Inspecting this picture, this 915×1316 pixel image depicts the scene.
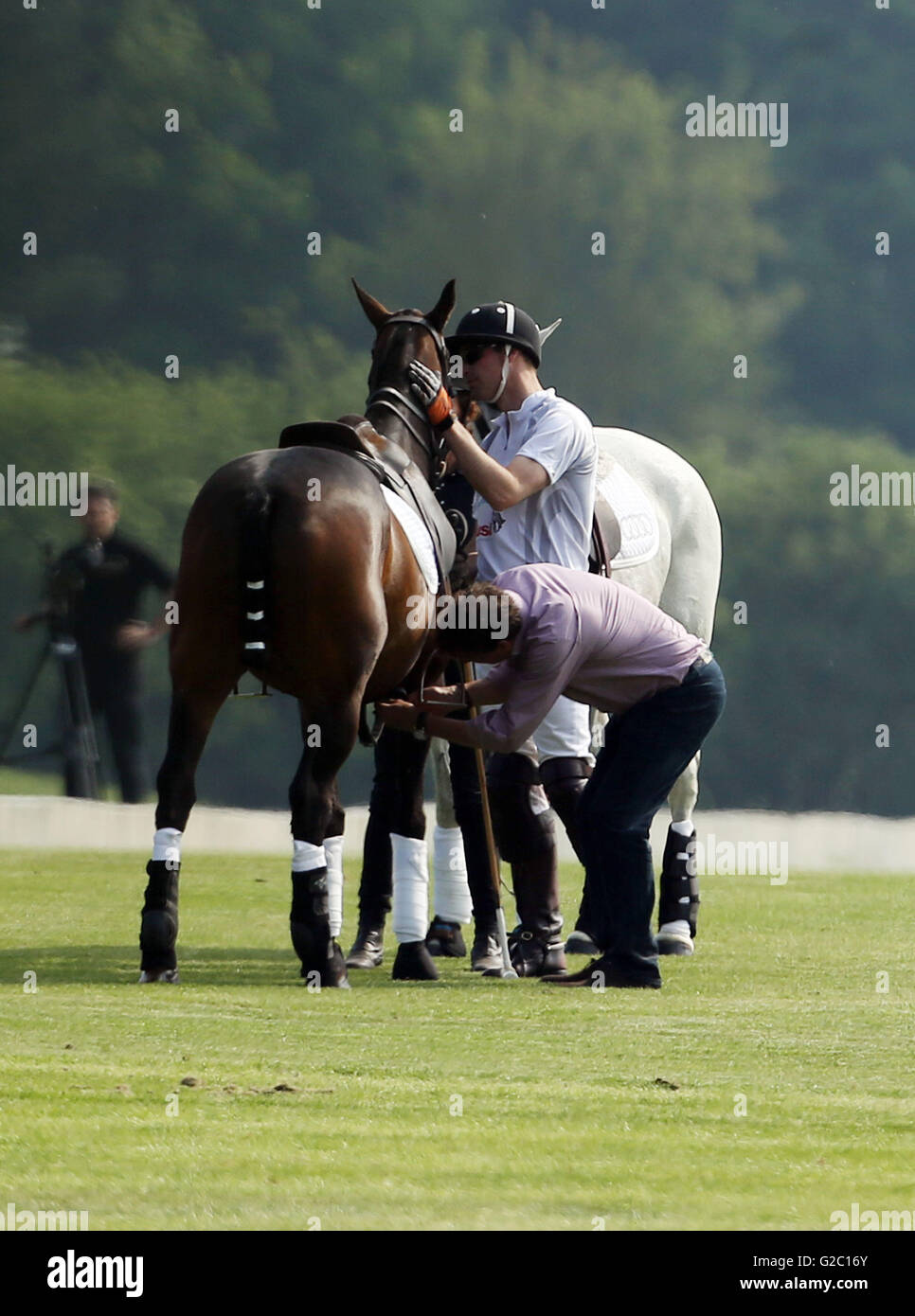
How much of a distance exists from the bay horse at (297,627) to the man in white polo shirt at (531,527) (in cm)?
59

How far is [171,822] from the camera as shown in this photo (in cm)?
652

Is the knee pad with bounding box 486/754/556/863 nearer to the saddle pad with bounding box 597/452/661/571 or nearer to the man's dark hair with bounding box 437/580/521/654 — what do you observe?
the man's dark hair with bounding box 437/580/521/654

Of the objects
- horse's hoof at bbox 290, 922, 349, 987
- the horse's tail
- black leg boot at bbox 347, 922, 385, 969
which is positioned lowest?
black leg boot at bbox 347, 922, 385, 969

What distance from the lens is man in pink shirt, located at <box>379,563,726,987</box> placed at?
6.07m

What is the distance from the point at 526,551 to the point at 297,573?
1239 millimetres

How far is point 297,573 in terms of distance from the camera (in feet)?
20.3

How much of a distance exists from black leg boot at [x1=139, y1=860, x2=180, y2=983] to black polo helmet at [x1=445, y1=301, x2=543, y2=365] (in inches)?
73.4

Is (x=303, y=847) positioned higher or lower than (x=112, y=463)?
lower

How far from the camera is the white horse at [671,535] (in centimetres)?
870

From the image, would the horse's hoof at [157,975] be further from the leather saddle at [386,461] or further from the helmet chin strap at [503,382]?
the helmet chin strap at [503,382]

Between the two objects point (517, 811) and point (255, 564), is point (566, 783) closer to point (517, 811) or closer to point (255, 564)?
point (517, 811)

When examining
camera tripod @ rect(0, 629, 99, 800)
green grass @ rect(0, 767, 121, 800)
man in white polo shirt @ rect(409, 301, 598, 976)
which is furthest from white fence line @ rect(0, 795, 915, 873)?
man in white polo shirt @ rect(409, 301, 598, 976)
